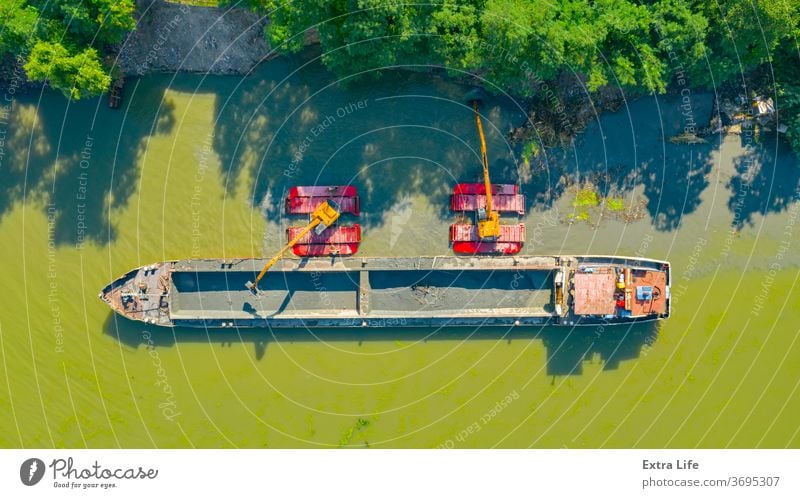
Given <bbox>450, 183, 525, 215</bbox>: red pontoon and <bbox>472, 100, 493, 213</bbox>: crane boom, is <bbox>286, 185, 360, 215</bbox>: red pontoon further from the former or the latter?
<bbox>472, 100, 493, 213</bbox>: crane boom

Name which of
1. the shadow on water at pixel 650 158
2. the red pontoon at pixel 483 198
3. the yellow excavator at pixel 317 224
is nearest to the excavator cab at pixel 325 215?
the yellow excavator at pixel 317 224

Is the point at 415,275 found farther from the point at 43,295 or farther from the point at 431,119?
the point at 43,295

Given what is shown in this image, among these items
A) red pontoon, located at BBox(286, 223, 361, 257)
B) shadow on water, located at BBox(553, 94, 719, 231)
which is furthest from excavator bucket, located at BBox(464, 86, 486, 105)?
red pontoon, located at BBox(286, 223, 361, 257)

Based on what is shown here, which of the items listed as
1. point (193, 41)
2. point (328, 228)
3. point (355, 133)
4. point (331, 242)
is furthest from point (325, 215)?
point (193, 41)

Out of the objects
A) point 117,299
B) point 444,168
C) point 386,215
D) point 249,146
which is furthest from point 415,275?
point 117,299

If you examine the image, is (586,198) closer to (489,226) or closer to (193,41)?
(489,226)

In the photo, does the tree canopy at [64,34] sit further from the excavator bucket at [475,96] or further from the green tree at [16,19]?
the excavator bucket at [475,96]
